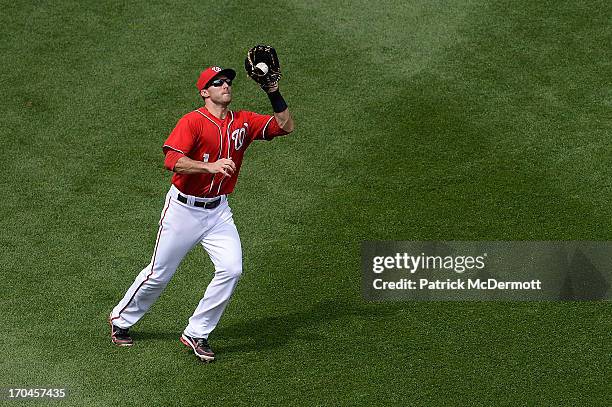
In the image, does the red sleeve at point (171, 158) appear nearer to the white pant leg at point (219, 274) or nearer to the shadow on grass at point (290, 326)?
the white pant leg at point (219, 274)

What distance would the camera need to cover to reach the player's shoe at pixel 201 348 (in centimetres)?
980

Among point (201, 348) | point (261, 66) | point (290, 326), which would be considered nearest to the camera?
point (261, 66)

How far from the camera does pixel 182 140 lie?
30.6ft

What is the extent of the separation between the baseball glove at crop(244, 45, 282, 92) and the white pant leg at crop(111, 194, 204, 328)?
A: 1189 millimetres

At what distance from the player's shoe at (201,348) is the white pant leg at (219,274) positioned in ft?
0.16

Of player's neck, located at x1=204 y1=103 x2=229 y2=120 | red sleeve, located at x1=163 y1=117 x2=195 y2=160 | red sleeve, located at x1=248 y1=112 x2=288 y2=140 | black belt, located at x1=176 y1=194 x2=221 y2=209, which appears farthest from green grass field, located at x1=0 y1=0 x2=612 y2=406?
player's neck, located at x1=204 y1=103 x2=229 y2=120

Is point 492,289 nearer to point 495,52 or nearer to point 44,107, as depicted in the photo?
point 495,52

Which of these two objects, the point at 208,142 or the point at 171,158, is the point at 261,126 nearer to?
the point at 208,142

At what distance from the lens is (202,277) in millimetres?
10953

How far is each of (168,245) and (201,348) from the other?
36.0 inches

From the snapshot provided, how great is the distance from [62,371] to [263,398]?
1.69 metres

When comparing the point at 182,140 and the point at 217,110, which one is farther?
the point at 217,110

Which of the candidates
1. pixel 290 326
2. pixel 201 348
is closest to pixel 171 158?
pixel 201 348

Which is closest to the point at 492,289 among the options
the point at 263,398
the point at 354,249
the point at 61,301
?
the point at 354,249
